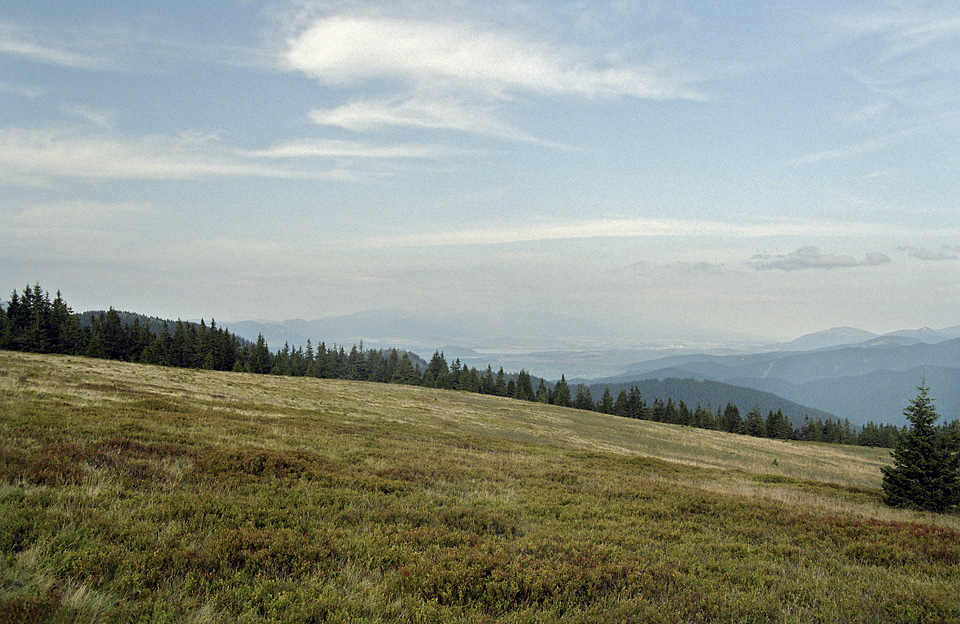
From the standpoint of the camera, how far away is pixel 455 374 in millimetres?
119125

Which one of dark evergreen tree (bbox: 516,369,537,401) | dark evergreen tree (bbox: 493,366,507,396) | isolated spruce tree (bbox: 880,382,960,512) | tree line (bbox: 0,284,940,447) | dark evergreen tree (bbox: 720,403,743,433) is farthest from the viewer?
dark evergreen tree (bbox: 493,366,507,396)

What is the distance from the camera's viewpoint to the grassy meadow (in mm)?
5633

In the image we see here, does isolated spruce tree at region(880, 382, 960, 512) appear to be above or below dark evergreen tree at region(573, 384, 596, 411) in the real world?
above

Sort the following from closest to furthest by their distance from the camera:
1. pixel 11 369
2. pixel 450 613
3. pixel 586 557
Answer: pixel 450 613 → pixel 586 557 → pixel 11 369

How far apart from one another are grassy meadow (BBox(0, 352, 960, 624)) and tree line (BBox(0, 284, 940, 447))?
3029 inches

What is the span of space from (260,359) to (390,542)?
104939 millimetres

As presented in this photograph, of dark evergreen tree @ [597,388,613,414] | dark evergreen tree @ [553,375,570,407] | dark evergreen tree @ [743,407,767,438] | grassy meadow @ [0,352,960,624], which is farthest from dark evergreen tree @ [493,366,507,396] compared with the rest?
grassy meadow @ [0,352,960,624]

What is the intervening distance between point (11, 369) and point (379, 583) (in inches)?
1439

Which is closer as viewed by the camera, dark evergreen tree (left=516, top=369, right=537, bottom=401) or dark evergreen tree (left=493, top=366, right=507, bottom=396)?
dark evergreen tree (left=516, top=369, right=537, bottom=401)

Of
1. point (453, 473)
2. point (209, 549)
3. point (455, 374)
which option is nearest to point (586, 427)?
point (453, 473)

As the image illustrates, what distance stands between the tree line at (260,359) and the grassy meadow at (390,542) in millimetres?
76946

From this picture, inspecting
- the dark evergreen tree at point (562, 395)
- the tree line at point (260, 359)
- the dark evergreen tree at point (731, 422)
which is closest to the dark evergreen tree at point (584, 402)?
the tree line at point (260, 359)

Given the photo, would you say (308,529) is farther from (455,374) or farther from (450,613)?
(455,374)

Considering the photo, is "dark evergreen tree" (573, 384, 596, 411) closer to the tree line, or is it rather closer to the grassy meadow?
the tree line
